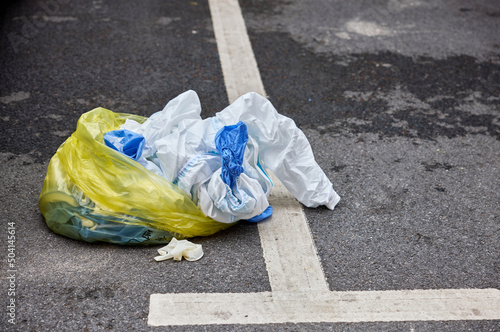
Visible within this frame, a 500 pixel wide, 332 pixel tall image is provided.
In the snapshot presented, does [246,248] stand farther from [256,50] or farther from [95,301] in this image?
[256,50]

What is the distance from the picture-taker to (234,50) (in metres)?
5.12

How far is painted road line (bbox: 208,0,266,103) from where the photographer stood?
4551 millimetres

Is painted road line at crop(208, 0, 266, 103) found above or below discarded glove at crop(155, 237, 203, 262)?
below

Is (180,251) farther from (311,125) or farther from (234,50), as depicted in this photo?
(234,50)

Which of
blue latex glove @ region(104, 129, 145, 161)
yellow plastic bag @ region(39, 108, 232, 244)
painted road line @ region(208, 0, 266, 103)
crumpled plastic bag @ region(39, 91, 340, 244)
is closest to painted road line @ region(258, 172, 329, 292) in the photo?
crumpled plastic bag @ region(39, 91, 340, 244)

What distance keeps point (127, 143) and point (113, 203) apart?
1.23ft

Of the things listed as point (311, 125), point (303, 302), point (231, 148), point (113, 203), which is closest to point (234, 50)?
point (311, 125)

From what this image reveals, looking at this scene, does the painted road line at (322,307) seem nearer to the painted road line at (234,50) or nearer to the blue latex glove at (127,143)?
the blue latex glove at (127,143)

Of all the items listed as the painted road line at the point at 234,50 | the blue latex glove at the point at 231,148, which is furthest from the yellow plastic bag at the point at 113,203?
the painted road line at the point at 234,50

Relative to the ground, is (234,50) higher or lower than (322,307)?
lower

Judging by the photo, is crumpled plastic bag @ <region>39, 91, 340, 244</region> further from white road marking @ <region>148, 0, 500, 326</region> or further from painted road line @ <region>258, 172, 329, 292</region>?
white road marking @ <region>148, 0, 500, 326</region>

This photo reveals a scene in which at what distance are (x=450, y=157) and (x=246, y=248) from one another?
1.84m

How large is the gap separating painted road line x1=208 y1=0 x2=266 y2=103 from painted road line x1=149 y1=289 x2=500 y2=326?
215 centimetres

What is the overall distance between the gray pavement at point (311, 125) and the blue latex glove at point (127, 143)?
0.54 meters
